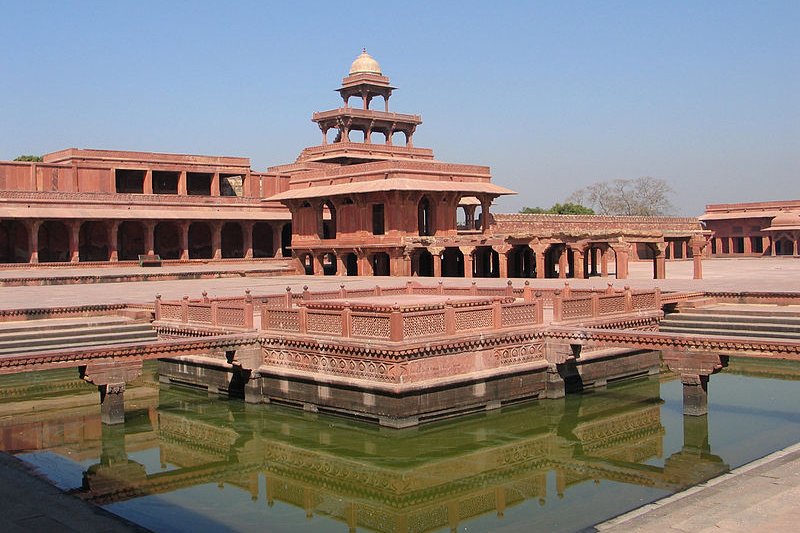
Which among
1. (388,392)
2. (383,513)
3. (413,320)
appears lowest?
(383,513)

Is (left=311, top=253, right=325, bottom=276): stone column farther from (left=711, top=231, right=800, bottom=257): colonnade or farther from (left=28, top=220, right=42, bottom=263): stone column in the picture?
(left=711, top=231, right=800, bottom=257): colonnade

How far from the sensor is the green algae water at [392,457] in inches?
437

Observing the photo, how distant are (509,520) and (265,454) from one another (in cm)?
471

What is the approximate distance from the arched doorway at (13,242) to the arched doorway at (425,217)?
17090 millimetres

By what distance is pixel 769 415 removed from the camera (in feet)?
50.0

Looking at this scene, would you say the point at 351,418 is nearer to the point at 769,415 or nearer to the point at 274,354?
the point at 274,354

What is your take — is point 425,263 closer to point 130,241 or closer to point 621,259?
point 621,259

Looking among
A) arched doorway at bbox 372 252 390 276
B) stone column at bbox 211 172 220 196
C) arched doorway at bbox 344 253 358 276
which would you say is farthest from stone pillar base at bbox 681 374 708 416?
stone column at bbox 211 172 220 196

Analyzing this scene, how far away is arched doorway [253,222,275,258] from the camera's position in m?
48.9

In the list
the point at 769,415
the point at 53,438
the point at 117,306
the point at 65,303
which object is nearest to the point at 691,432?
the point at 769,415

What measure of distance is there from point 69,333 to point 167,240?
26386 mm

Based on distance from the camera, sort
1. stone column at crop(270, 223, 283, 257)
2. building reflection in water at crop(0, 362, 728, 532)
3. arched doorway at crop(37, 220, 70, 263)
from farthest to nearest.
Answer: stone column at crop(270, 223, 283, 257), arched doorway at crop(37, 220, 70, 263), building reflection in water at crop(0, 362, 728, 532)

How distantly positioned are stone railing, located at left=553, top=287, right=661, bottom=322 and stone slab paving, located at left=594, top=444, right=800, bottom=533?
6946 millimetres

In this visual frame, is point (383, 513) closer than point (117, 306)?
Yes
